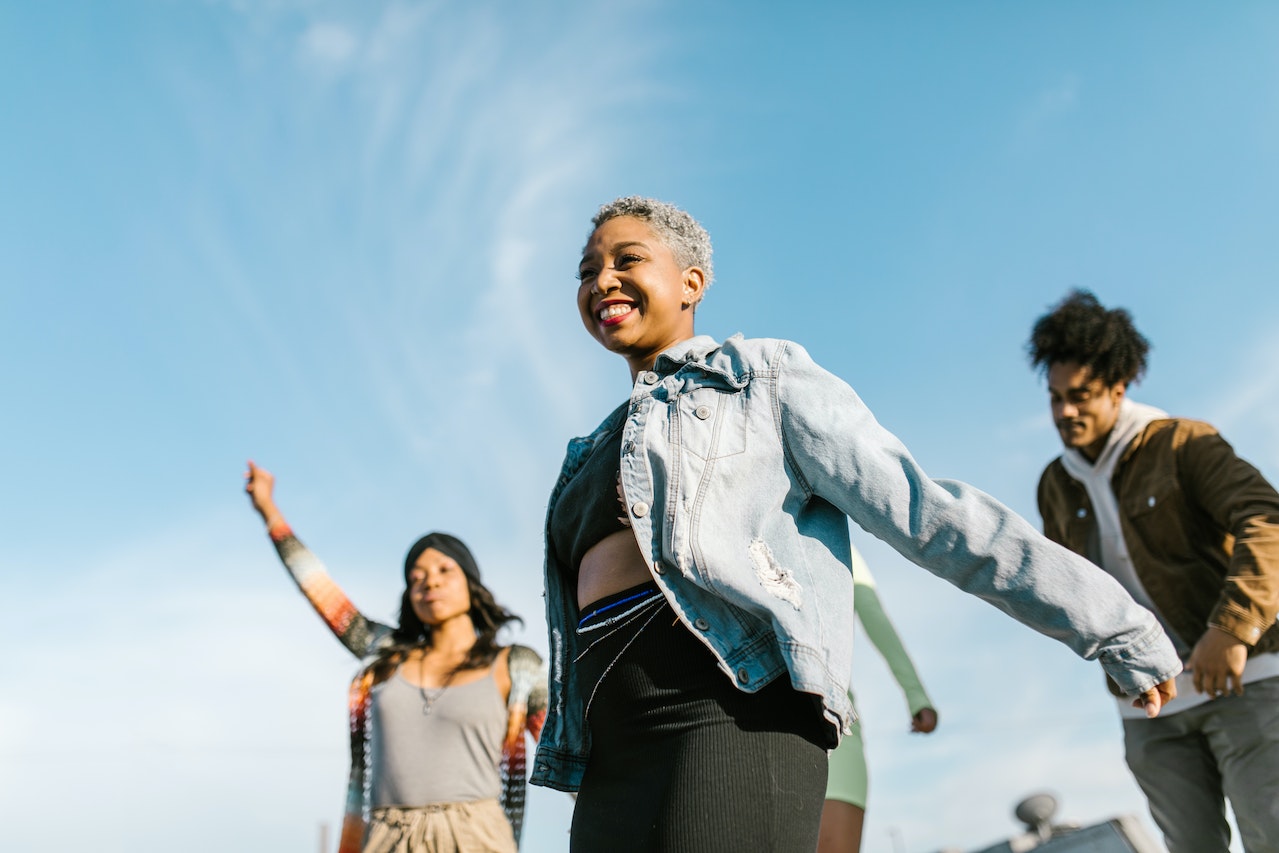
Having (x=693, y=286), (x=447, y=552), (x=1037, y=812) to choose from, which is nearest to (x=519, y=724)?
(x=447, y=552)

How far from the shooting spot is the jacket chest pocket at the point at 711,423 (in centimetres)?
230

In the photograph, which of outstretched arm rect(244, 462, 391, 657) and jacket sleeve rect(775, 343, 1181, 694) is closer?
jacket sleeve rect(775, 343, 1181, 694)

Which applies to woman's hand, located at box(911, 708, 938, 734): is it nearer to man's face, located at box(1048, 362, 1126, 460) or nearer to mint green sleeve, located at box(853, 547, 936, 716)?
mint green sleeve, located at box(853, 547, 936, 716)

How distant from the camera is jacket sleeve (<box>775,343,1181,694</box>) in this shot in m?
2.07

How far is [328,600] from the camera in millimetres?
5578

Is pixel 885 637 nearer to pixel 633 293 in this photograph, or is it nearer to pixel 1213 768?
pixel 1213 768

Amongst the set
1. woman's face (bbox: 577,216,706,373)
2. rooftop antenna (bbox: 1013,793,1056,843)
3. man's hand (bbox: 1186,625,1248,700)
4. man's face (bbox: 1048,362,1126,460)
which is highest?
man's face (bbox: 1048,362,1126,460)

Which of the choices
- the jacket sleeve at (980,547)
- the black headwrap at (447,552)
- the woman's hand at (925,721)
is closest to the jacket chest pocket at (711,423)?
the jacket sleeve at (980,547)

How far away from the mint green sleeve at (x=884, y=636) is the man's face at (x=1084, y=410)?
1.05 m

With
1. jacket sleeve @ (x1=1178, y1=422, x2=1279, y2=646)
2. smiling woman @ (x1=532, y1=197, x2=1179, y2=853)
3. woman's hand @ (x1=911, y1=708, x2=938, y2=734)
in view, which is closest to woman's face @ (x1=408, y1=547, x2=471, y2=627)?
woman's hand @ (x1=911, y1=708, x2=938, y2=734)

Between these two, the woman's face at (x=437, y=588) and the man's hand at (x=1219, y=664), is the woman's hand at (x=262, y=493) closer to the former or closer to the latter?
the woman's face at (x=437, y=588)

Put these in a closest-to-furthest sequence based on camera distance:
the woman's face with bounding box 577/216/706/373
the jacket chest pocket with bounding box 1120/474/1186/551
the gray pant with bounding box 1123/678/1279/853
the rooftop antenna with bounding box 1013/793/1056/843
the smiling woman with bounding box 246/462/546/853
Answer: the woman's face with bounding box 577/216/706/373 → the gray pant with bounding box 1123/678/1279/853 → the jacket chest pocket with bounding box 1120/474/1186/551 → the smiling woman with bounding box 246/462/546/853 → the rooftop antenna with bounding box 1013/793/1056/843

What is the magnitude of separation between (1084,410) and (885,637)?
1.32m

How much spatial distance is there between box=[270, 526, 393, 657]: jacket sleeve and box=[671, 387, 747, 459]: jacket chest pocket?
3.38m
